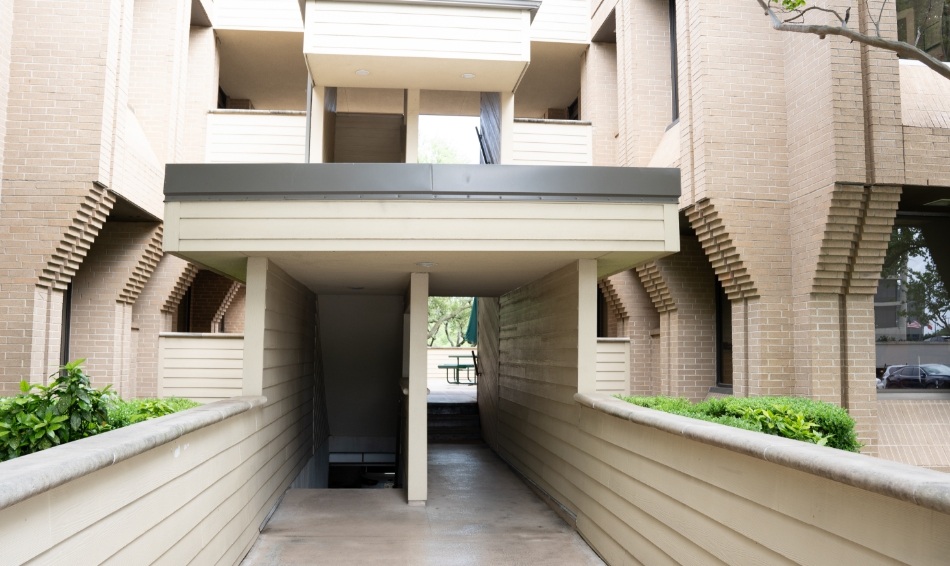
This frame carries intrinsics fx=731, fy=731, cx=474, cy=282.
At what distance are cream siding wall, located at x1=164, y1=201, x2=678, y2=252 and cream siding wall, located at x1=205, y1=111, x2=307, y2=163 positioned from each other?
19.2 feet

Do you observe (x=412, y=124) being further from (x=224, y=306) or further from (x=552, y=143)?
(x=224, y=306)

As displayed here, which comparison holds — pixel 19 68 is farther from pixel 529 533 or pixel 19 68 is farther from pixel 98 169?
pixel 529 533

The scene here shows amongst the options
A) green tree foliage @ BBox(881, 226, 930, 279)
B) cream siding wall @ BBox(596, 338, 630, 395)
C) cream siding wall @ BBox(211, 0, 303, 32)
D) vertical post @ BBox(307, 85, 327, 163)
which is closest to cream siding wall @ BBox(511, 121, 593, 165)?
vertical post @ BBox(307, 85, 327, 163)

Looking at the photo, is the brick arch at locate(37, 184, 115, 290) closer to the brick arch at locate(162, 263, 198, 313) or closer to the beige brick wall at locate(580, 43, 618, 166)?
the brick arch at locate(162, 263, 198, 313)

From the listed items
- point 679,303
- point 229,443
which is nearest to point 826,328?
point 679,303

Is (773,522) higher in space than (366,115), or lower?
lower

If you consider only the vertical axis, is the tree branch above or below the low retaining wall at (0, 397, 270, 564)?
above

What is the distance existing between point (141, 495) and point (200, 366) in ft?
24.0

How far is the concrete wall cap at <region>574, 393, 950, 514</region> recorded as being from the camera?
2232 millimetres

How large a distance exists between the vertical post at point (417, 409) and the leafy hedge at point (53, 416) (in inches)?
137

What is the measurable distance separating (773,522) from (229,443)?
3745 mm

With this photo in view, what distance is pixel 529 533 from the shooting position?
662 cm

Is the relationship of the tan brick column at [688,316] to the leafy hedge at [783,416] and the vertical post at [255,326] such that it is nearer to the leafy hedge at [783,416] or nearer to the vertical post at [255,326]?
the leafy hedge at [783,416]

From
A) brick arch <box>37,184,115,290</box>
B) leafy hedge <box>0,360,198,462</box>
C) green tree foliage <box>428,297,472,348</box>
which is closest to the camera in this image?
leafy hedge <box>0,360,198,462</box>
